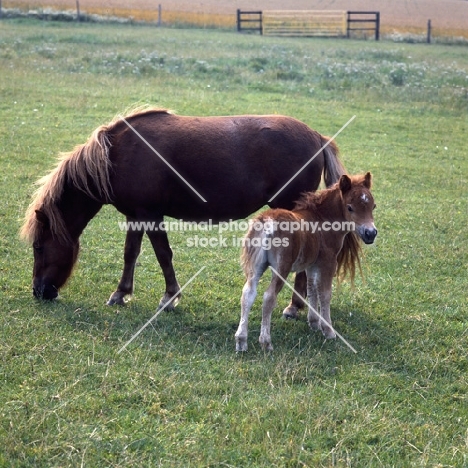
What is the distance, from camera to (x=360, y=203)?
5820 mm

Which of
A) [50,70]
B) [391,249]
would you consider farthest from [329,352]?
[50,70]

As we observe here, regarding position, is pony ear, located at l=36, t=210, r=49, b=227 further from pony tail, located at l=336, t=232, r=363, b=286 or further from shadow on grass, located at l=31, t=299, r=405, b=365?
pony tail, located at l=336, t=232, r=363, b=286

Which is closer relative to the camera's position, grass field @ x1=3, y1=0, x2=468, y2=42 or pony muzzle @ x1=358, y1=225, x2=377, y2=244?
pony muzzle @ x1=358, y1=225, x2=377, y2=244

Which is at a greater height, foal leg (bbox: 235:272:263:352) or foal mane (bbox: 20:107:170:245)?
foal mane (bbox: 20:107:170:245)

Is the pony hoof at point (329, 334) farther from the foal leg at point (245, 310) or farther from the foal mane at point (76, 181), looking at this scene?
the foal mane at point (76, 181)

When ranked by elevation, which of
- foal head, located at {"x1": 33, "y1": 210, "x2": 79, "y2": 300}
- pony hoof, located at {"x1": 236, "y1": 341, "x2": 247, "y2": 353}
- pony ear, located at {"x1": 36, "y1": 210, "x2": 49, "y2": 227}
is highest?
pony ear, located at {"x1": 36, "y1": 210, "x2": 49, "y2": 227}

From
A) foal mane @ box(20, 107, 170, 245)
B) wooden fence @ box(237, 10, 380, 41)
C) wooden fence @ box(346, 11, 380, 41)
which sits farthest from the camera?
wooden fence @ box(237, 10, 380, 41)

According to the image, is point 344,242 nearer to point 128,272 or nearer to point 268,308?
point 268,308

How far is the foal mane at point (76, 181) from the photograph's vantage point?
634 centimetres

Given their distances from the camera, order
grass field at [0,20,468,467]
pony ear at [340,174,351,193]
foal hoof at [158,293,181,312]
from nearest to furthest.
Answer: grass field at [0,20,468,467] < pony ear at [340,174,351,193] < foal hoof at [158,293,181,312]

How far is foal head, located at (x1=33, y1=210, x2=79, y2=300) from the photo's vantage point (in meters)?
6.44

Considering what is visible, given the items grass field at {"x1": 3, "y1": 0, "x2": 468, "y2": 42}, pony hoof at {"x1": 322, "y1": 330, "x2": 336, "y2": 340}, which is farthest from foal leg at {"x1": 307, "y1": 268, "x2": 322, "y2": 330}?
grass field at {"x1": 3, "y1": 0, "x2": 468, "y2": 42}

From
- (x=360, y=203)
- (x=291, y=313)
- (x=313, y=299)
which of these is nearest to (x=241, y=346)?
(x=313, y=299)

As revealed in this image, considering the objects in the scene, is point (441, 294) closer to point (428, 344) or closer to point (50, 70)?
point (428, 344)
